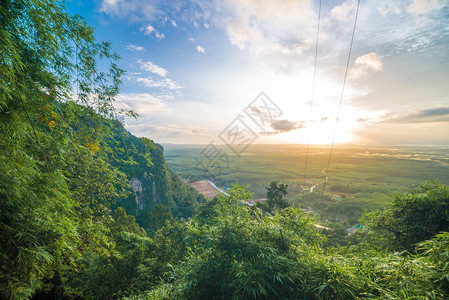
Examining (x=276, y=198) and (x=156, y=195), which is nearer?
(x=276, y=198)

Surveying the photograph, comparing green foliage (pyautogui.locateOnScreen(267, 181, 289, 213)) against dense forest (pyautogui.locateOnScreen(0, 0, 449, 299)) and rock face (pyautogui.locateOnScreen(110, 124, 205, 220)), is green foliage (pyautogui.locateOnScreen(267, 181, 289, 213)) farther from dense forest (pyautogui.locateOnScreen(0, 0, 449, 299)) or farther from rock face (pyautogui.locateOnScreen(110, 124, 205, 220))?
rock face (pyautogui.locateOnScreen(110, 124, 205, 220))

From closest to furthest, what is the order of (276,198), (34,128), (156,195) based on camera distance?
(34,128) → (276,198) → (156,195)

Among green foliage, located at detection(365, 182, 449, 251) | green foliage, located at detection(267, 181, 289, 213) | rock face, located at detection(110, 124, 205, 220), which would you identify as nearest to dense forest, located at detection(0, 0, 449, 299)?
green foliage, located at detection(365, 182, 449, 251)

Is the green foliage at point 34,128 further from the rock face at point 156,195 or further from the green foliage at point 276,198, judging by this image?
the rock face at point 156,195

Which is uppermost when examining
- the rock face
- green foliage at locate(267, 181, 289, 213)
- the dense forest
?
the dense forest

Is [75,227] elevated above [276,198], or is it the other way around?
[75,227]

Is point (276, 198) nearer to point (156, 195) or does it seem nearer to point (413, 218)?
point (413, 218)

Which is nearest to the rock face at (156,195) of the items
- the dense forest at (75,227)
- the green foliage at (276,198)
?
the green foliage at (276,198)

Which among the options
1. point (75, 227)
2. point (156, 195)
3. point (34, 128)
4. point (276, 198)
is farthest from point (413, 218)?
point (156, 195)

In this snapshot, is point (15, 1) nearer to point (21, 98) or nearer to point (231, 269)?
point (21, 98)
